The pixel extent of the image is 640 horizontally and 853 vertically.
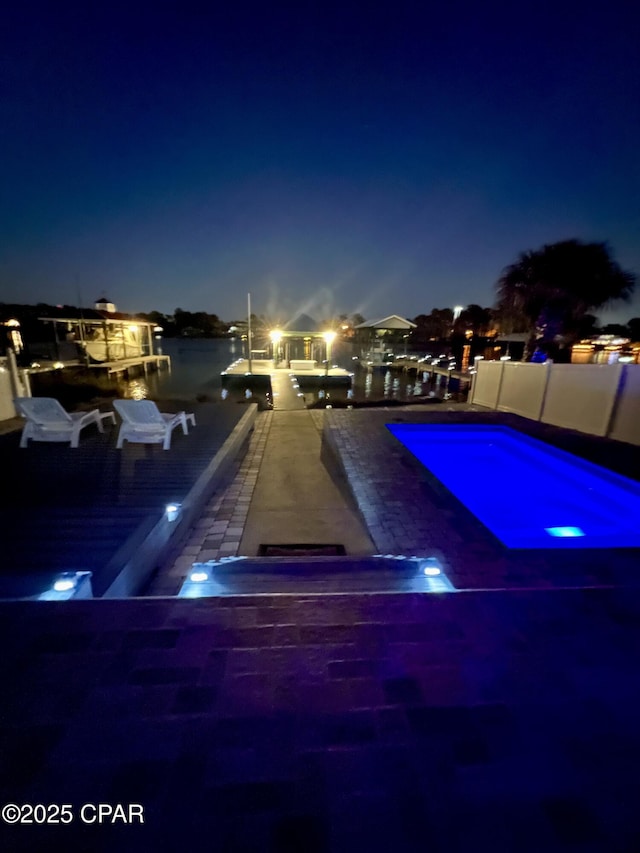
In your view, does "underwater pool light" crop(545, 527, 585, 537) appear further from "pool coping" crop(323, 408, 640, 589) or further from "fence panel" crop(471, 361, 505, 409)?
"fence panel" crop(471, 361, 505, 409)

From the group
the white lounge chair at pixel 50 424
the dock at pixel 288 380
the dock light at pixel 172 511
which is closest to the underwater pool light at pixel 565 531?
the dock light at pixel 172 511

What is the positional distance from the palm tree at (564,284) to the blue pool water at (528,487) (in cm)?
939

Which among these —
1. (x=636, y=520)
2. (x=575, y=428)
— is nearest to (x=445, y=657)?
(x=636, y=520)

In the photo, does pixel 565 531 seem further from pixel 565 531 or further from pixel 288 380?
pixel 288 380

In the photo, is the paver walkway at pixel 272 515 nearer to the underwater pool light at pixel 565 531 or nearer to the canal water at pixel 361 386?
the underwater pool light at pixel 565 531

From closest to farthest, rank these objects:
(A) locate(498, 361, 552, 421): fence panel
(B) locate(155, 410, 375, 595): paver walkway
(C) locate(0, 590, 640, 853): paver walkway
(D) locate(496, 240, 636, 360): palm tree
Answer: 1. (C) locate(0, 590, 640, 853): paver walkway
2. (B) locate(155, 410, 375, 595): paver walkway
3. (A) locate(498, 361, 552, 421): fence panel
4. (D) locate(496, 240, 636, 360): palm tree

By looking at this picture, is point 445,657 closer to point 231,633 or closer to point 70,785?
point 231,633

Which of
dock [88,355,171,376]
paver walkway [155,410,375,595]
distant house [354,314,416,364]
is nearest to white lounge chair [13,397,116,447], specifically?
paver walkway [155,410,375,595]

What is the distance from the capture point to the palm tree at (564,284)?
46.1ft

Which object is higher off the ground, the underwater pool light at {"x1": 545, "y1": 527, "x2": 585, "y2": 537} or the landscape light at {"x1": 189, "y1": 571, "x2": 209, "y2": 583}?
the landscape light at {"x1": 189, "y1": 571, "x2": 209, "y2": 583}

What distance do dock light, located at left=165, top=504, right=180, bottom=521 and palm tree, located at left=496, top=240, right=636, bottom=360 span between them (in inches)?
630

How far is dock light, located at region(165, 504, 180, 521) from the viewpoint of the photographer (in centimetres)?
371

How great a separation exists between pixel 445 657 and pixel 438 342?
6386 cm

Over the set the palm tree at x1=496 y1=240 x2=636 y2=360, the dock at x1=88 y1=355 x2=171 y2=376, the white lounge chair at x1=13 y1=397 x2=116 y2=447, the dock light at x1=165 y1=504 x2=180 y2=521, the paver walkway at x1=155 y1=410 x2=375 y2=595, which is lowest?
the dock at x1=88 y1=355 x2=171 y2=376
